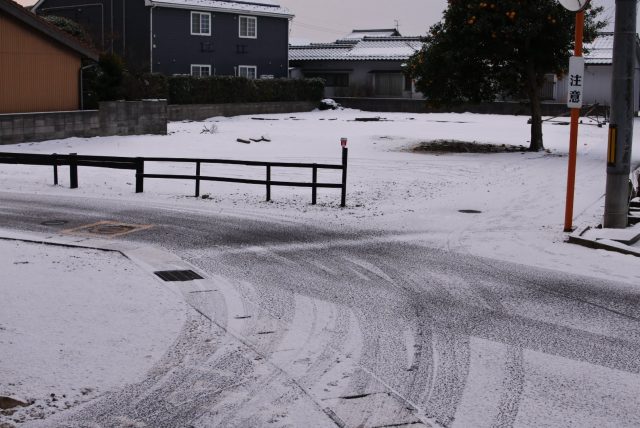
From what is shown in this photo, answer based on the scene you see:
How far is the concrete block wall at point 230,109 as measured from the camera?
44688 millimetres

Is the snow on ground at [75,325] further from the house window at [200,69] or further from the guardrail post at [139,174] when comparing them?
the house window at [200,69]

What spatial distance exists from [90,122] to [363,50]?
3797 cm

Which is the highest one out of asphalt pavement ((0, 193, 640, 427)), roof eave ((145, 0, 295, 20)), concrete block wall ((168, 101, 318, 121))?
roof eave ((145, 0, 295, 20))

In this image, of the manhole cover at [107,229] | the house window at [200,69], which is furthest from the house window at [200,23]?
the manhole cover at [107,229]

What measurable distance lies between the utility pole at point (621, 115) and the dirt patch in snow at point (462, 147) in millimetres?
15990

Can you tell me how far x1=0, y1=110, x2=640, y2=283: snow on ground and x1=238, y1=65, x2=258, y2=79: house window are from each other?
721 inches

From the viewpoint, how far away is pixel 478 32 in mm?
28828

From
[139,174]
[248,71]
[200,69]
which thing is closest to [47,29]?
[139,174]

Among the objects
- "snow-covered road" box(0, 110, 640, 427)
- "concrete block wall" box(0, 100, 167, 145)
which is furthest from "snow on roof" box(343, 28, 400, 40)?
"snow-covered road" box(0, 110, 640, 427)

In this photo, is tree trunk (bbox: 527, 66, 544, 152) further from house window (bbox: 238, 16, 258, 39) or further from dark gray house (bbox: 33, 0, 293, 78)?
house window (bbox: 238, 16, 258, 39)

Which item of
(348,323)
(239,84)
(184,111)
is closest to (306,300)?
(348,323)

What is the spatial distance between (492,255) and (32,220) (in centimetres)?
874

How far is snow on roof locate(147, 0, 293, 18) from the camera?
50750 mm

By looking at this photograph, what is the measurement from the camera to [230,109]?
48.8 meters
